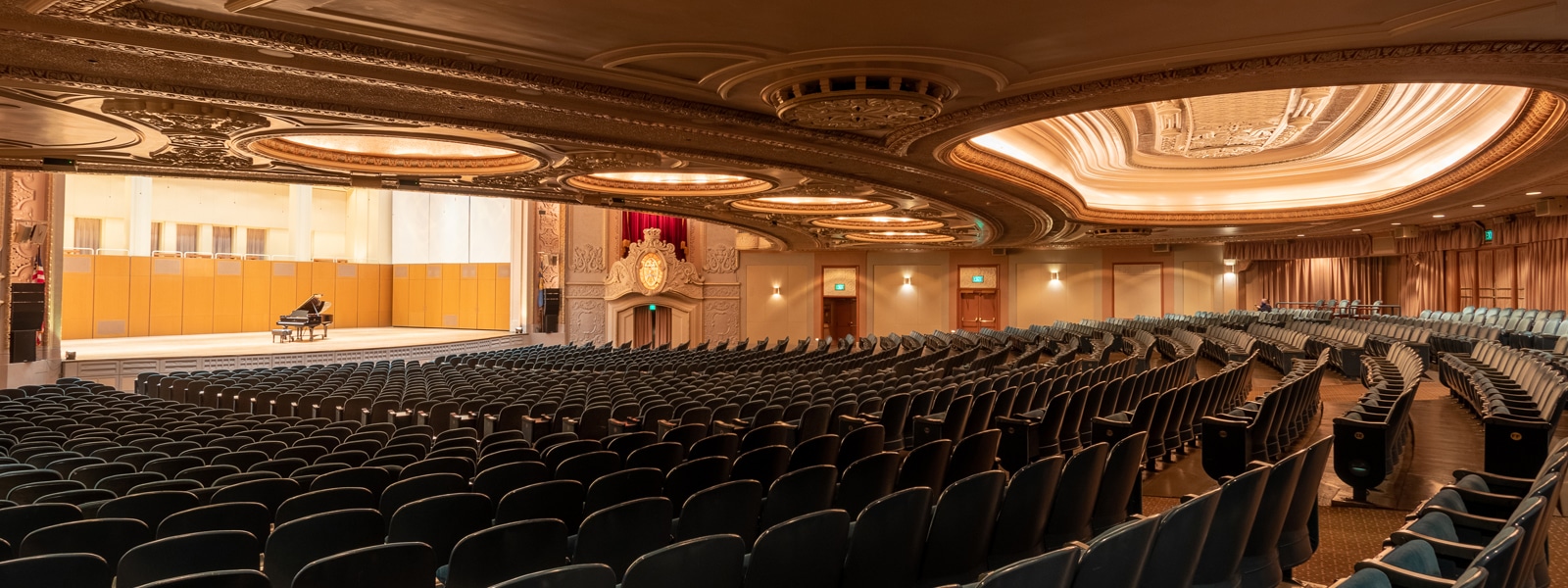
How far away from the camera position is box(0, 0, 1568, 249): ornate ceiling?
539 centimetres

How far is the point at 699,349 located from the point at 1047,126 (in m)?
9.91

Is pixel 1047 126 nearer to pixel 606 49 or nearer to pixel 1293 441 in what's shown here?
pixel 1293 441

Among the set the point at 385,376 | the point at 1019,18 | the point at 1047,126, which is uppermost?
the point at 1047,126

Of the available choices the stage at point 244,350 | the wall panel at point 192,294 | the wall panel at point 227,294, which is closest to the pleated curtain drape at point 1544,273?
the stage at point 244,350

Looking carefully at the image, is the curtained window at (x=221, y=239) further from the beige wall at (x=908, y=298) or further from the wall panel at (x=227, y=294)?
the beige wall at (x=908, y=298)

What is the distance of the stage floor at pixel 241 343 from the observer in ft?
60.1

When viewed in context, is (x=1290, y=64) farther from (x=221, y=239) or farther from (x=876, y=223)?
(x=221, y=239)

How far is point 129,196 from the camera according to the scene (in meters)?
25.0

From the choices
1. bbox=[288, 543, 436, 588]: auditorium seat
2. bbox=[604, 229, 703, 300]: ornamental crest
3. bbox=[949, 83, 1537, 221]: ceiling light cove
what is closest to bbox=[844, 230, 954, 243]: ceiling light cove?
bbox=[604, 229, 703, 300]: ornamental crest

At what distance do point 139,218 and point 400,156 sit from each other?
1800 centimetres

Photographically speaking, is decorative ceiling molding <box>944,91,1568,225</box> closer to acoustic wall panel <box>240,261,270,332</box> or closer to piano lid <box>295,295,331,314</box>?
piano lid <box>295,295,331,314</box>

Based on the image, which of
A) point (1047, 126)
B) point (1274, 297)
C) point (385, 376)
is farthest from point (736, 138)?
point (1274, 297)

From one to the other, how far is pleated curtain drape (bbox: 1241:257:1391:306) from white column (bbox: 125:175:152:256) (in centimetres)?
3347

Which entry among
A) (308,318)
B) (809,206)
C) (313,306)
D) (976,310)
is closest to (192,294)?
(313,306)
